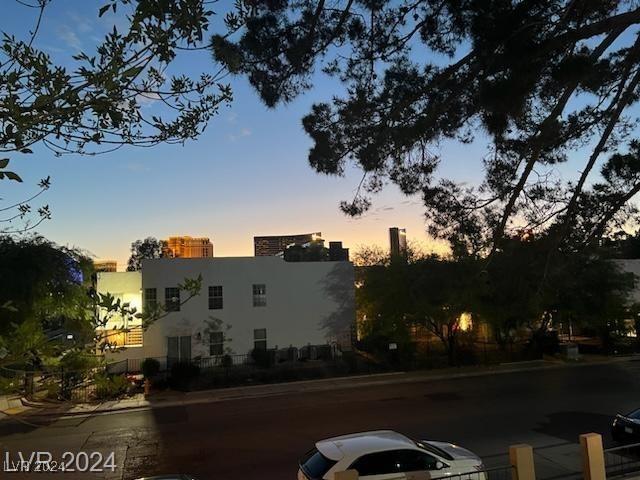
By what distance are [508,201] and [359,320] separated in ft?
77.2

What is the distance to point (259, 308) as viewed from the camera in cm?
3053

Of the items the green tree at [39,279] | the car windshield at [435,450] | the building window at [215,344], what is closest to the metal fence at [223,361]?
the building window at [215,344]

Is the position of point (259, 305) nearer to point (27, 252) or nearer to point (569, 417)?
point (27, 252)

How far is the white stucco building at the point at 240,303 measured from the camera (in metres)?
28.6

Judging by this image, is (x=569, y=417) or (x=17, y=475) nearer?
(x=17, y=475)

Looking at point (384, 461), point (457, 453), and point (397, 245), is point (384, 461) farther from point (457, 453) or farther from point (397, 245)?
point (397, 245)

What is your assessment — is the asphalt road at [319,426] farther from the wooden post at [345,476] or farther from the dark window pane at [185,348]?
the dark window pane at [185,348]

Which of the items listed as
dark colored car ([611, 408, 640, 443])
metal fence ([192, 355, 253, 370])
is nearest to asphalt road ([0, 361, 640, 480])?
dark colored car ([611, 408, 640, 443])

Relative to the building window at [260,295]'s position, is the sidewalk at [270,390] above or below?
below

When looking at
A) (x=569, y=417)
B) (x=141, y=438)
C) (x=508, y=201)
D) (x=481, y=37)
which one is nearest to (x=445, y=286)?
(x=508, y=201)

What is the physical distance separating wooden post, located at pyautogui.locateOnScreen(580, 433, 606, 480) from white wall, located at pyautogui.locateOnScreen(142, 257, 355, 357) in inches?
880

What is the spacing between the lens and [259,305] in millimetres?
30625

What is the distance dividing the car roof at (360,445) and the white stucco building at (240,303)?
19.3 meters

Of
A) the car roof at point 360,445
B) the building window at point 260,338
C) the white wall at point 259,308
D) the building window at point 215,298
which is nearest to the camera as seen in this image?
the car roof at point 360,445
